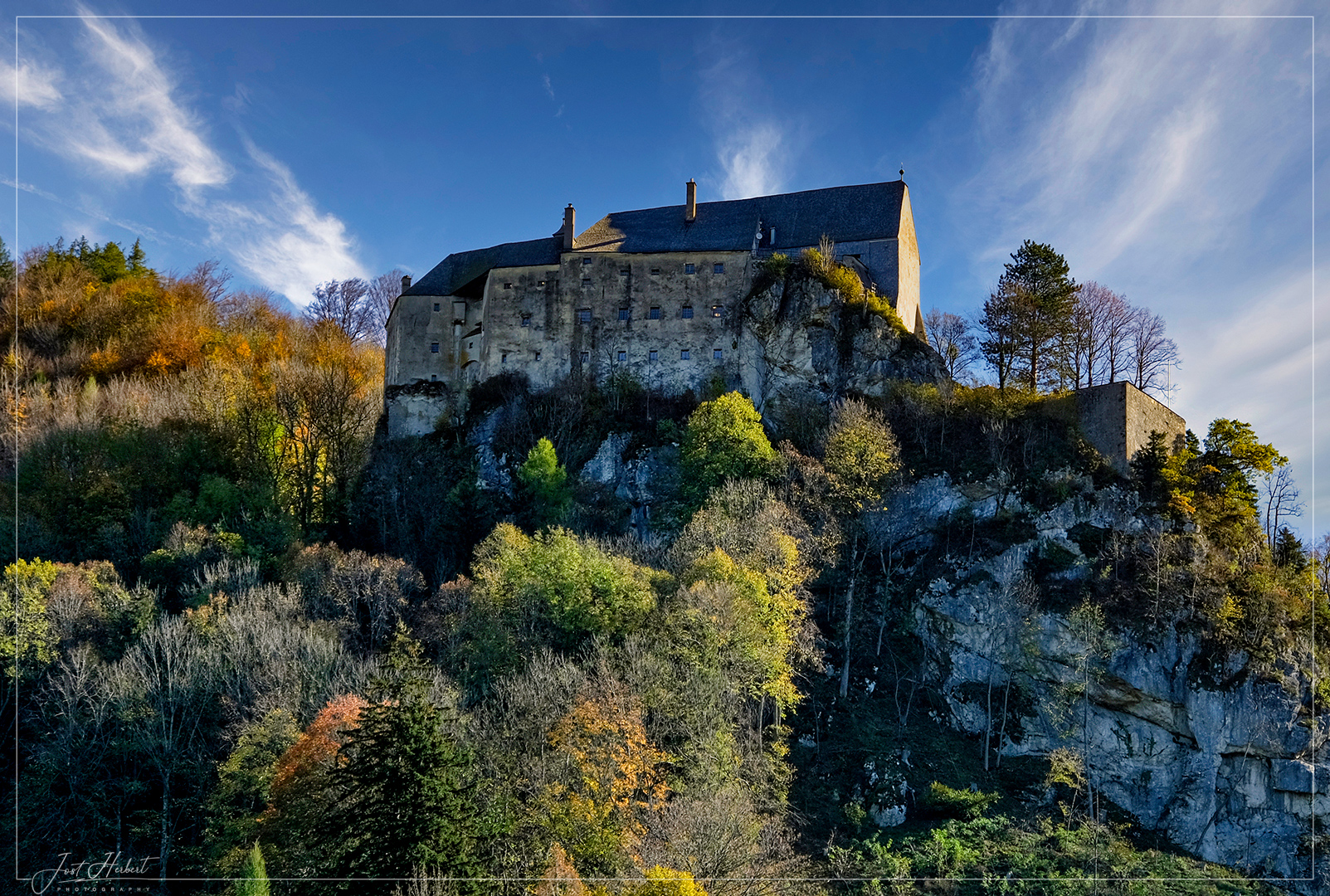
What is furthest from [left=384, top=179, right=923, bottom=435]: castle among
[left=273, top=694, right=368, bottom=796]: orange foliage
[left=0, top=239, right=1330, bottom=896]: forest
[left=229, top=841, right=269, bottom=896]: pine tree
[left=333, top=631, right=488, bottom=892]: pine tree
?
[left=229, top=841, right=269, bottom=896]: pine tree

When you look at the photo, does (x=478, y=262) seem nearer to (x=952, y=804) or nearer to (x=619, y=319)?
(x=619, y=319)

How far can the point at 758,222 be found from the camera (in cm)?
5072

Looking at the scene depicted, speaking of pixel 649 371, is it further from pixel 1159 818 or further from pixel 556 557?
pixel 1159 818

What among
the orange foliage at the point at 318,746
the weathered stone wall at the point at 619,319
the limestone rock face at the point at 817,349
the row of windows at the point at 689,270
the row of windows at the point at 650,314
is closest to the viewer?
the orange foliage at the point at 318,746

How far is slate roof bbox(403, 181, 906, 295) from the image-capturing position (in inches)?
1962

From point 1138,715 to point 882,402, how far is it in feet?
52.4

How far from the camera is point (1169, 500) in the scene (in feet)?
117

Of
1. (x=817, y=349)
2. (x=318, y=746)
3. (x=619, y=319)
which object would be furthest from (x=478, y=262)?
(x=318, y=746)

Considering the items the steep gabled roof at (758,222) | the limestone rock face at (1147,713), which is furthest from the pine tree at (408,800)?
the steep gabled roof at (758,222)

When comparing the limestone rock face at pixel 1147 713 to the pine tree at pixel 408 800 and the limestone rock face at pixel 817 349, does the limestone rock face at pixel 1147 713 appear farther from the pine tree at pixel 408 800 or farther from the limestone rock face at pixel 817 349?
the pine tree at pixel 408 800

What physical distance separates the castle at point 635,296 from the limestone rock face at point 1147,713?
16266 mm

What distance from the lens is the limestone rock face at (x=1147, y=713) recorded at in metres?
30.3

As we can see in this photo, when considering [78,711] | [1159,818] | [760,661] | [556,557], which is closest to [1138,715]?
[1159,818]

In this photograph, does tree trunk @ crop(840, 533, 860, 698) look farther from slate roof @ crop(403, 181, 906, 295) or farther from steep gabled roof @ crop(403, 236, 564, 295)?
steep gabled roof @ crop(403, 236, 564, 295)
